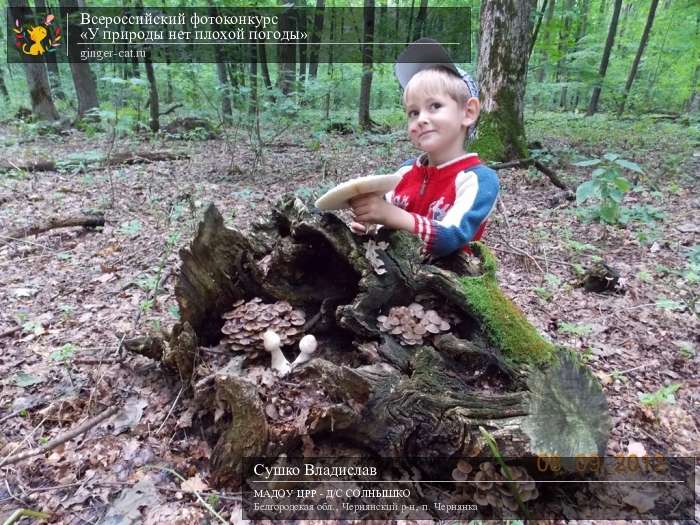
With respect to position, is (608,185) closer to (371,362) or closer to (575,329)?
(575,329)

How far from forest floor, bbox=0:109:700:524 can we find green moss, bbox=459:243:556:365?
0.87m

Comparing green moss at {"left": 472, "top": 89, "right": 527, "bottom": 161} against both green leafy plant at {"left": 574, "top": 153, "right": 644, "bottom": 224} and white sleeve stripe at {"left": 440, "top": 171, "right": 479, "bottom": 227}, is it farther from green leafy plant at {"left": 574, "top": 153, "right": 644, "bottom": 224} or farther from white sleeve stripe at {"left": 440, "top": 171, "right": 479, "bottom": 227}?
white sleeve stripe at {"left": 440, "top": 171, "right": 479, "bottom": 227}

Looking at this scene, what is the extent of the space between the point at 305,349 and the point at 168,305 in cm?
236

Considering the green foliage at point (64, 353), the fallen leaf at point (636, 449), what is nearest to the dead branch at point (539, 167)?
the fallen leaf at point (636, 449)

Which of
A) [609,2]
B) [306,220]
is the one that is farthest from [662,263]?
[609,2]

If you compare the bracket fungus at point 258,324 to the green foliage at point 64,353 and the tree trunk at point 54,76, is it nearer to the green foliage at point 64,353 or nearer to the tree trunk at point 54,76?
the green foliage at point 64,353

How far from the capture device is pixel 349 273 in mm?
2955

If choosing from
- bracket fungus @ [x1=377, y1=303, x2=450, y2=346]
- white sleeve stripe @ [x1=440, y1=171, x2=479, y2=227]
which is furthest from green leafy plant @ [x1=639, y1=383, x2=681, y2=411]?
white sleeve stripe @ [x1=440, y1=171, x2=479, y2=227]

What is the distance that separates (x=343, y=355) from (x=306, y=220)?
3.12 ft

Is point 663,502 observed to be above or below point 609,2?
below

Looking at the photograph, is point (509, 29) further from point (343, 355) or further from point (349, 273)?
point (343, 355)

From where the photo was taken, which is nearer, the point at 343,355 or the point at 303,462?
the point at 303,462

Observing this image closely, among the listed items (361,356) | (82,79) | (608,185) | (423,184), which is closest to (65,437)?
(361,356)

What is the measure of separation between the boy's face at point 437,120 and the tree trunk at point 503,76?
5.61 m
